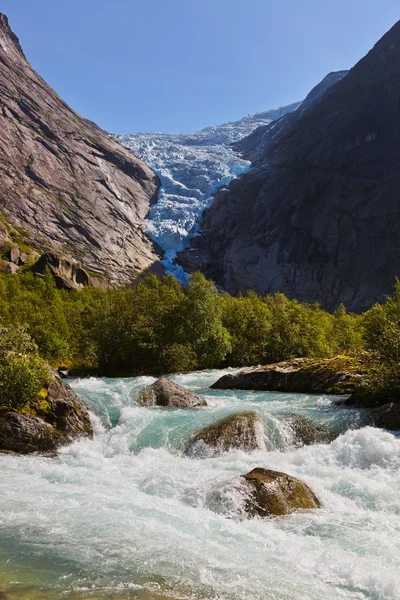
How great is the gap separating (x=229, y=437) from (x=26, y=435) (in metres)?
8.83

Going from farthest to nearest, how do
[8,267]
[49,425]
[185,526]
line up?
[8,267]
[49,425]
[185,526]

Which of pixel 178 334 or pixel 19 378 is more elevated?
pixel 178 334

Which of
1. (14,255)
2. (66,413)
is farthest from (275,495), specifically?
(14,255)

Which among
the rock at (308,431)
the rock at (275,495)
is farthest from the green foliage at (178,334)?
the rock at (275,495)

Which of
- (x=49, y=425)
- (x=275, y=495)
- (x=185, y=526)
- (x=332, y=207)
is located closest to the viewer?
(x=185, y=526)

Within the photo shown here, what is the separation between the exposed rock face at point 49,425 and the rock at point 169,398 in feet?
17.7

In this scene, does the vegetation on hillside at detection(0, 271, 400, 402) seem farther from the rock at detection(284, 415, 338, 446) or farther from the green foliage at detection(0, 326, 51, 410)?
the green foliage at detection(0, 326, 51, 410)

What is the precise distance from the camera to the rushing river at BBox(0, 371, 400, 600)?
27.8 ft

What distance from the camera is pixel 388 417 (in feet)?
69.3

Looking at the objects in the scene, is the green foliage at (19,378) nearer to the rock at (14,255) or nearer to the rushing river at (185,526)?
the rushing river at (185,526)

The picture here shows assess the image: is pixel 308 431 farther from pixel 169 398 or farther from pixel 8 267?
pixel 8 267

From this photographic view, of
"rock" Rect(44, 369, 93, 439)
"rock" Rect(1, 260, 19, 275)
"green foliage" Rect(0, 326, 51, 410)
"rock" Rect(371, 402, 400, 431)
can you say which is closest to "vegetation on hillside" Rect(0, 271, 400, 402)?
"rock" Rect(371, 402, 400, 431)

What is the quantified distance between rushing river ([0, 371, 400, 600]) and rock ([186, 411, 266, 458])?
0.63m

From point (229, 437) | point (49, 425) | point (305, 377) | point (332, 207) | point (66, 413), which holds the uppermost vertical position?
point (332, 207)
